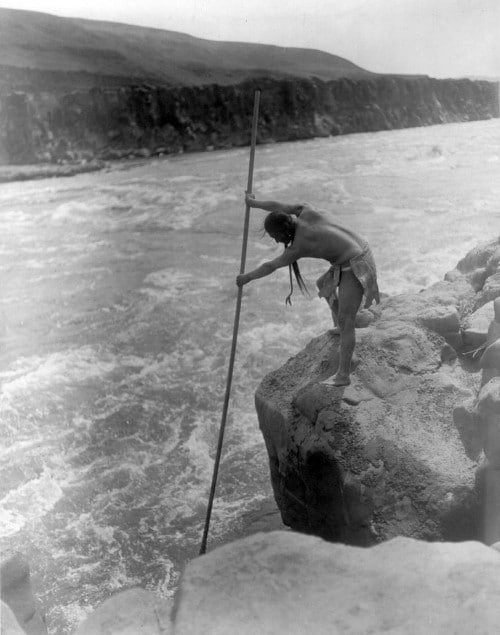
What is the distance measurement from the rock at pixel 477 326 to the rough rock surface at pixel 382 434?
5 centimetres

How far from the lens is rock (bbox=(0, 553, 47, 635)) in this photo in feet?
11.3

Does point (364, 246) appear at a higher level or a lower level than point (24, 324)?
higher

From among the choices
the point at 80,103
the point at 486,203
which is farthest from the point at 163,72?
the point at 486,203

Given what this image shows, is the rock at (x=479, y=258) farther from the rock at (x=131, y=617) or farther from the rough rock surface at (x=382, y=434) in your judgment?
the rock at (x=131, y=617)

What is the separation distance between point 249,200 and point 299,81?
36584 mm

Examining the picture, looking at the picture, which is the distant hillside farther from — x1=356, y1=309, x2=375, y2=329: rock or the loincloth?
the loincloth

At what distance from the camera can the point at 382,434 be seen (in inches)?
149

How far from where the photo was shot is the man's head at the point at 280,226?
3.81 meters

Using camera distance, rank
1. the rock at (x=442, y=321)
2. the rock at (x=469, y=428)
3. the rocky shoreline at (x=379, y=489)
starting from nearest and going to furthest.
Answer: the rocky shoreline at (x=379, y=489)
the rock at (x=469, y=428)
the rock at (x=442, y=321)

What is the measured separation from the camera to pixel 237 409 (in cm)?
644

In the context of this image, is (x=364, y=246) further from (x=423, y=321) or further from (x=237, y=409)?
(x=237, y=409)

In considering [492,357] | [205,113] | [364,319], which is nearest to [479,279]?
[364,319]

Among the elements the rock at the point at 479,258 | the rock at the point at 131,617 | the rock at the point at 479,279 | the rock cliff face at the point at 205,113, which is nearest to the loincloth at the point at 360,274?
the rock at the point at 479,279

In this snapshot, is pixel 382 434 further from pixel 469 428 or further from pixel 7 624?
pixel 7 624
